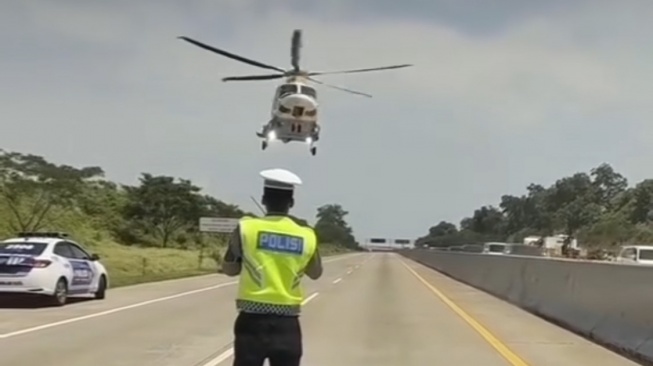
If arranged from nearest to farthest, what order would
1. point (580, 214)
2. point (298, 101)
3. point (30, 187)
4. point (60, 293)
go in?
1. point (60, 293)
2. point (298, 101)
3. point (30, 187)
4. point (580, 214)

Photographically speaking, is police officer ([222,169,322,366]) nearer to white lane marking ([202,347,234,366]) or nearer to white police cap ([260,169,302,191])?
white police cap ([260,169,302,191])

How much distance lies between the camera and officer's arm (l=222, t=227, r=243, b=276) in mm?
5918

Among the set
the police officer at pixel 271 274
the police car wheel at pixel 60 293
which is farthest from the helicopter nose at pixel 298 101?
the police officer at pixel 271 274

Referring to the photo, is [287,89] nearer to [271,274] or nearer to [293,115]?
[293,115]

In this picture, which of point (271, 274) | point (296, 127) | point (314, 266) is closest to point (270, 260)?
point (271, 274)

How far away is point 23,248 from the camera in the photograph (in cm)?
2289

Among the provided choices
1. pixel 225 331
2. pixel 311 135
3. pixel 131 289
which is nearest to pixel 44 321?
pixel 225 331

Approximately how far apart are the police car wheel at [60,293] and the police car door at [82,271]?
0.40 m

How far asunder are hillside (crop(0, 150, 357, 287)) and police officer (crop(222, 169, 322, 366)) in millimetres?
29011

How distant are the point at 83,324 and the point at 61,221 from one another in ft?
171

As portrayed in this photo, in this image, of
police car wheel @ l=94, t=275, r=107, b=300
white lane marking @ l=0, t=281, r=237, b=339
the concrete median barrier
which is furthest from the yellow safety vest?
police car wheel @ l=94, t=275, r=107, b=300

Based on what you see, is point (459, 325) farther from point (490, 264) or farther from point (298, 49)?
point (298, 49)

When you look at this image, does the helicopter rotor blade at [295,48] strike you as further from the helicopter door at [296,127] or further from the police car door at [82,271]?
the police car door at [82,271]

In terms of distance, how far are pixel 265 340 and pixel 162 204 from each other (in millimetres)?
86204
